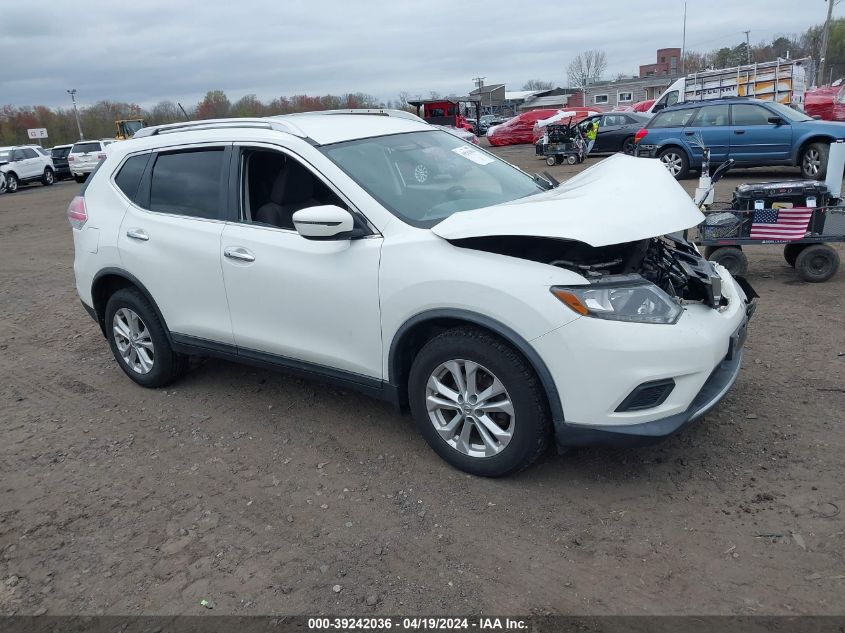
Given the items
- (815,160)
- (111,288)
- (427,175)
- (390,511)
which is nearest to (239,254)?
(427,175)

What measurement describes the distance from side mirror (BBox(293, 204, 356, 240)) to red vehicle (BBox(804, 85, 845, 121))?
20403 millimetres

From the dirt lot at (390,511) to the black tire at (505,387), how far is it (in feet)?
0.45

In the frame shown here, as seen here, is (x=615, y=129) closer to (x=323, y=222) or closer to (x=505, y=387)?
(x=323, y=222)

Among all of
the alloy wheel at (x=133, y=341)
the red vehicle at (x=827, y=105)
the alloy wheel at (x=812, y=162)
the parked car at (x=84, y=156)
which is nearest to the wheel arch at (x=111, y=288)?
the alloy wheel at (x=133, y=341)

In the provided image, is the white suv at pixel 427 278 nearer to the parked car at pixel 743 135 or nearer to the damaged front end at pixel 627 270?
the damaged front end at pixel 627 270

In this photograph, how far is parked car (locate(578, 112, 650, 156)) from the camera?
831 inches

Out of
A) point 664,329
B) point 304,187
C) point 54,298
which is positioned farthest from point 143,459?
point 54,298

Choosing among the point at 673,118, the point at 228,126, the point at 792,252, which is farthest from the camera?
the point at 673,118

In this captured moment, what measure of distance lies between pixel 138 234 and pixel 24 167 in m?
27.6

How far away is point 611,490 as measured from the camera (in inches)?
131

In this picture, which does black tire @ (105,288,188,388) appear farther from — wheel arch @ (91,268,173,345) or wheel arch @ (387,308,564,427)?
wheel arch @ (387,308,564,427)

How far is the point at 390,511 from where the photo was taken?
3.32 meters

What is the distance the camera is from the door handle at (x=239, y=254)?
3.99m

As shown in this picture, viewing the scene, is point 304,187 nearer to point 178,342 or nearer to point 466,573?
point 178,342
